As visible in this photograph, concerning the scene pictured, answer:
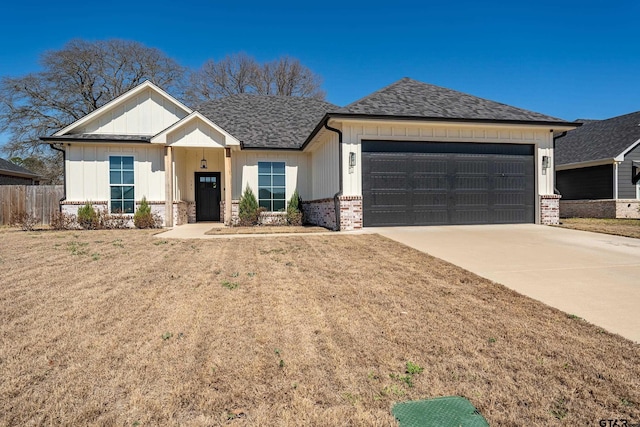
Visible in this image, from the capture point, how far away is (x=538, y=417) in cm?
192

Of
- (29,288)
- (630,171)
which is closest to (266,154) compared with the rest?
(29,288)

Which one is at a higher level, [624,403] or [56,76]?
[56,76]

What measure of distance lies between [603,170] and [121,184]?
2180cm

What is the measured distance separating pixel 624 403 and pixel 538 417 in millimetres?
583

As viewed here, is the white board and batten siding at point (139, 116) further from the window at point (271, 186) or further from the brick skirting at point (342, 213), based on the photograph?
the brick skirting at point (342, 213)

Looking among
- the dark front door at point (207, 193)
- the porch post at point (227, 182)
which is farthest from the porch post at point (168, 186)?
the dark front door at point (207, 193)

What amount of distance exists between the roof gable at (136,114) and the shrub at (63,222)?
10.5 feet

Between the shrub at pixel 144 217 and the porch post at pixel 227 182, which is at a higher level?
the porch post at pixel 227 182

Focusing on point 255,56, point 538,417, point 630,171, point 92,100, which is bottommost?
point 538,417

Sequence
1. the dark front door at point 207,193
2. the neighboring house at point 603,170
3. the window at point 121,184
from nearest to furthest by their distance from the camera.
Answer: the window at point 121,184
the dark front door at point 207,193
the neighboring house at point 603,170

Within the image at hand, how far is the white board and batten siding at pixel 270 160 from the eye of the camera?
46.6 ft

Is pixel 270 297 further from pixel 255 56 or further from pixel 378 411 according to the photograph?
pixel 255 56

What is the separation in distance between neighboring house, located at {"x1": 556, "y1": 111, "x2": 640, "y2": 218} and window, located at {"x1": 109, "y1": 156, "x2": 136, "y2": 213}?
21.1 metres

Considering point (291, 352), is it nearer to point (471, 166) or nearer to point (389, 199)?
point (389, 199)
